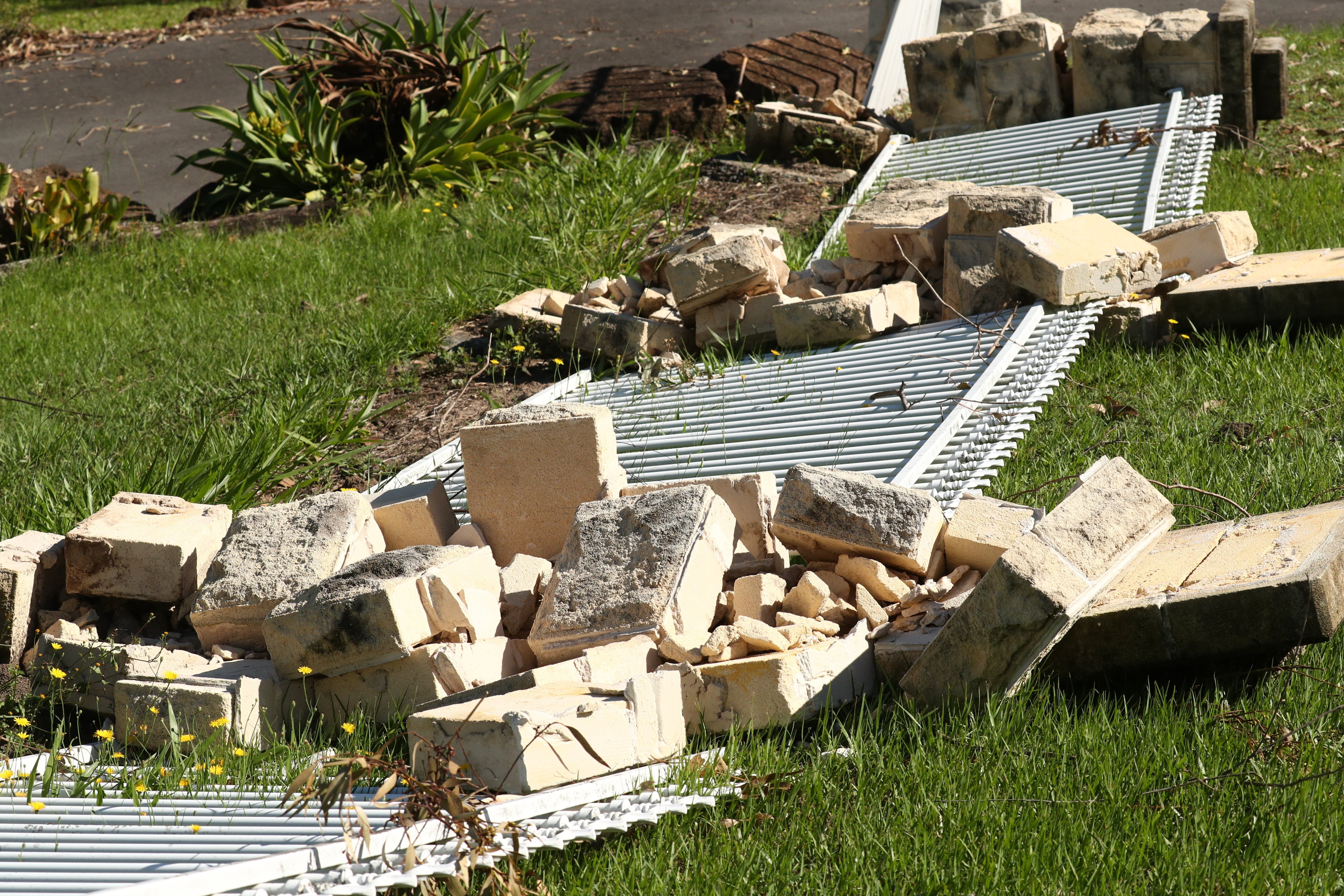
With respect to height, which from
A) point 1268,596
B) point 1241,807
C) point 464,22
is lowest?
point 1241,807

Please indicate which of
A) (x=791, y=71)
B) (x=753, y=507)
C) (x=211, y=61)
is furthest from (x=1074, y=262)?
(x=211, y=61)

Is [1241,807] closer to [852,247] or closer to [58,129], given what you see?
[852,247]

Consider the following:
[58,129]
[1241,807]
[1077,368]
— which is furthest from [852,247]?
[58,129]

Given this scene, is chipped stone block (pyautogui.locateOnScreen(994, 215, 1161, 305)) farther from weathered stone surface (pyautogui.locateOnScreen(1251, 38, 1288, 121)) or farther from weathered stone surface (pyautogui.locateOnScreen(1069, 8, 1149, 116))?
weathered stone surface (pyautogui.locateOnScreen(1251, 38, 1288, 121))

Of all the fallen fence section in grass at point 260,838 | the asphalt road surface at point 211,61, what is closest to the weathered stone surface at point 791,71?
the asphalt road surface at point 211,61

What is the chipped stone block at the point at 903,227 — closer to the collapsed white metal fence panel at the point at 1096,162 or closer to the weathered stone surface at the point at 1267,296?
the collapsed white metal fence panel at the point at 1096,162

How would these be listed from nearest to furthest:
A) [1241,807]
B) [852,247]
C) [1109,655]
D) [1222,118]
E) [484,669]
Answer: [1241,807] → [1109,655] → [484,669] → [852,247] → [1222,118]

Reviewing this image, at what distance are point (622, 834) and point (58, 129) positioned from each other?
13.6 metres

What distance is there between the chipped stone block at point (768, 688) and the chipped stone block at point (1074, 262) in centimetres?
269

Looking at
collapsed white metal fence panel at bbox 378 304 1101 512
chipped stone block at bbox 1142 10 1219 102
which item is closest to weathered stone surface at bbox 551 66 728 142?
chipped stone block at bbox 1142 10 1219 102

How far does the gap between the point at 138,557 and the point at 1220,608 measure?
3122mm

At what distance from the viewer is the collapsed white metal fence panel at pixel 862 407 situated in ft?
13.8

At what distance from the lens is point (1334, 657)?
111 inches

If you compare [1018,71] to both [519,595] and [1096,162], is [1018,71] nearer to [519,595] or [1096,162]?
[1096,162]
